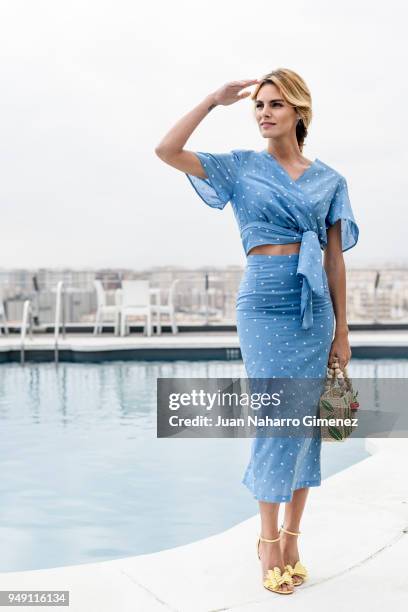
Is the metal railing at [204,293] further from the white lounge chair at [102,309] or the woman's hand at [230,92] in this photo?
the woman's hand at [230,92]

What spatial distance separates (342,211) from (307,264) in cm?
23

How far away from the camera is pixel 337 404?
2.23m

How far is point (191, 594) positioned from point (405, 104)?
1328 inches

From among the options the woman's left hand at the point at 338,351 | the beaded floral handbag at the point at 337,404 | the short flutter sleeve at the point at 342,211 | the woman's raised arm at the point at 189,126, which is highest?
the woman's raised arm at the point at 189,126

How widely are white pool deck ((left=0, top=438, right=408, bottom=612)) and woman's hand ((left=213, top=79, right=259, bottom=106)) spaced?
4.28 feet

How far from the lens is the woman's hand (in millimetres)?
2121

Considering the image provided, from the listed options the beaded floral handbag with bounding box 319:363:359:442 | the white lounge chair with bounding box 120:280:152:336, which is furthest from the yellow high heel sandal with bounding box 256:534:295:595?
the white lounge chair with bounding box 120:280:152:336

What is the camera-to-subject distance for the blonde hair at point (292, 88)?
2131 mm

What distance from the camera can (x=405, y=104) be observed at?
33.5 m

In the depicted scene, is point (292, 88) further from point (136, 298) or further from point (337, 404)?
point (136, 298)

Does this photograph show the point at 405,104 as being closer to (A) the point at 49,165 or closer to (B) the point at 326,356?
(A) the point at 49,165

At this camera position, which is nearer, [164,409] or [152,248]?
[164,409]

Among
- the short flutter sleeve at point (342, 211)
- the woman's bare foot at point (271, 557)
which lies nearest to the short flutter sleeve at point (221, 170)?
the short flutter sleeve at point (342, 211)

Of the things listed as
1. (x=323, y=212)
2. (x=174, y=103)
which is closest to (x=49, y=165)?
(x=174, y=103)
